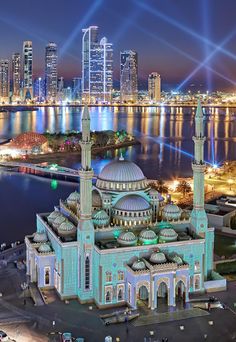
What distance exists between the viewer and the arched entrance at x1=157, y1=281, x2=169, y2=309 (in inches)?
388

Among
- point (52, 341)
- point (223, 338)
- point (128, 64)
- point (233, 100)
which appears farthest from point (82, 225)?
point (233, 100)

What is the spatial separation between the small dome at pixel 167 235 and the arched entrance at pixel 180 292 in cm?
79

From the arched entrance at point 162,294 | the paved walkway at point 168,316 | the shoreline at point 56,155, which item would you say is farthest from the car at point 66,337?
the shoreline at point 56,155

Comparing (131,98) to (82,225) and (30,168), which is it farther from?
(82,225)

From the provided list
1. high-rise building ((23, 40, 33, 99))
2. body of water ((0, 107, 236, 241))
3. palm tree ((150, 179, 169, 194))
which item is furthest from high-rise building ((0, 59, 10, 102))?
palm tree ((150, 179, 169, 194))

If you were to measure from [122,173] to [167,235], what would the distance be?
1.65m

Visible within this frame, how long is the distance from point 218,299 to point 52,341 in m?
3.17

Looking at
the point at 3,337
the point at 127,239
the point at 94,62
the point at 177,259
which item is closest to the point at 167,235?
the point at 177,259

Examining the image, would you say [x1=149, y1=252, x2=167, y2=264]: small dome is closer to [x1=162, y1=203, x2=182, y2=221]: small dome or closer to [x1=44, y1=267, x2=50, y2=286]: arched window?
[x1=162, y1=203, x2=182, y2=221]: small dome

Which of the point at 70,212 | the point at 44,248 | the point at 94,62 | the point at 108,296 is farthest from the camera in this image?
the point at 94,62

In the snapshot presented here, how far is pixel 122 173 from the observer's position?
11.2 m

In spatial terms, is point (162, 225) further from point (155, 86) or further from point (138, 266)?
point (155, 86)

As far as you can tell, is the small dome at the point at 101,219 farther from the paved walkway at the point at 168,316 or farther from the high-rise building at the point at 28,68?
the high-rise building at the point at 28,68

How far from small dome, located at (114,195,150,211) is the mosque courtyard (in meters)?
1.94
